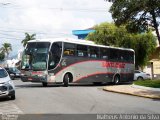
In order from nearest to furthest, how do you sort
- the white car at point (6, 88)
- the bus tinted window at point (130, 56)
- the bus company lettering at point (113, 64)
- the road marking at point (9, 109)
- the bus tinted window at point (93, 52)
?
the road marking at point (9, 109)
the white car at point (6, 88)
the bus tinted window at point (93, 52)
the bus company lettering at point (113, 64)
the bus tinted window at point (130, 56)

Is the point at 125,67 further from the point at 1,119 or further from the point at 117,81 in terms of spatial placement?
the point at 1,119

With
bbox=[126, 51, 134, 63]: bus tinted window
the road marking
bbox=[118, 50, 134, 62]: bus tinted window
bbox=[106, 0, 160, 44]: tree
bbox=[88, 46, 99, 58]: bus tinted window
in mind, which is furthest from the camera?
bbox=[126, 51, 134, 63]: bus tinted window

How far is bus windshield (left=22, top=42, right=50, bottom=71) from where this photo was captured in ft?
99.8

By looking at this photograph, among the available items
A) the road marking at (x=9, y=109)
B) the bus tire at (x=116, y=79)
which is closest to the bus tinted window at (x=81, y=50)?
the bus tire at (x=116, y=79)

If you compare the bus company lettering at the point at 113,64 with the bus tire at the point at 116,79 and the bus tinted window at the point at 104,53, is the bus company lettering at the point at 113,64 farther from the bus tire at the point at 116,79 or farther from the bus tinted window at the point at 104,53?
the bus tire at the point at 116,79

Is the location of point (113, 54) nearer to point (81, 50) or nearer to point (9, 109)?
point (81, 50)

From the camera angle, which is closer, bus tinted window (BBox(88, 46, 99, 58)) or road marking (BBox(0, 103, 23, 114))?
road marking (BBox(0, 103, 23, 114))

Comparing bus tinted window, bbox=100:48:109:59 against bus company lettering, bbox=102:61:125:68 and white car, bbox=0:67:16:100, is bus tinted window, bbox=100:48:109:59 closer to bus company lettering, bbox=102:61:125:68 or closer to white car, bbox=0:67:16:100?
bus company lettering, bbox=102:61:125:68

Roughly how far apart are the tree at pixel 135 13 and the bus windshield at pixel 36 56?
5432 millimetres

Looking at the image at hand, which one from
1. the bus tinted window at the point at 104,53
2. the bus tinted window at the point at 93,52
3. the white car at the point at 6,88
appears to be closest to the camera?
the white car at the point at 6,88

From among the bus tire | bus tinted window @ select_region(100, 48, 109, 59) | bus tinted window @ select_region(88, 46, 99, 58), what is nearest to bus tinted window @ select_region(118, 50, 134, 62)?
the bus tire

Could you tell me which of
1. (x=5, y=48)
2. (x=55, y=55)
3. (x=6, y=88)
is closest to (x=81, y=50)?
(x=55, y=55)

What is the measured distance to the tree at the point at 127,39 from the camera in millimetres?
55625

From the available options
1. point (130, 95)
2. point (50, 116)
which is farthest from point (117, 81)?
point (50, 116)
